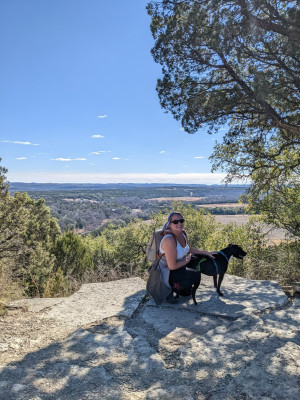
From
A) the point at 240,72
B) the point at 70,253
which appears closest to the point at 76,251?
the point at 70,253

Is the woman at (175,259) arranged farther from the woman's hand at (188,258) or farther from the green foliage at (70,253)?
the green foliage at (70,253)

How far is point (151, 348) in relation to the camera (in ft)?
10.00

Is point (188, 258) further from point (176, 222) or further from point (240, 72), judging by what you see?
point (240, 72)

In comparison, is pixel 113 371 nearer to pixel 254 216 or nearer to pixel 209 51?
pixel 209 51

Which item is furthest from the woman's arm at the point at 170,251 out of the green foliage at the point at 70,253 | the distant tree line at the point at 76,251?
the green foliage at the point at 70,253

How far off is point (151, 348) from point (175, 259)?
4.03 feet

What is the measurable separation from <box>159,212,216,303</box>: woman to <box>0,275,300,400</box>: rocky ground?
0.32 m

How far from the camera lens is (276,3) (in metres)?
5.98

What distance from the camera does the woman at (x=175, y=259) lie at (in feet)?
12.9

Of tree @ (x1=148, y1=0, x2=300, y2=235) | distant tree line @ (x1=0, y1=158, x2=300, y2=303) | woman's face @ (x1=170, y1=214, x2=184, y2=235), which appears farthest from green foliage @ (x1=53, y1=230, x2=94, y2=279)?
woman's face @ (x1=170, y1=214, x2=184, y2=235)

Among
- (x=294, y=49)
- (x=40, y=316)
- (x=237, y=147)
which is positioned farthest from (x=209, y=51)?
(x=40, y=316)

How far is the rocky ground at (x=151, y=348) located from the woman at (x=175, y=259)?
324mm

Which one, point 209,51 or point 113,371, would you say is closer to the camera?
point 113,371

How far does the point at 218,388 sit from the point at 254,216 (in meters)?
8.29
